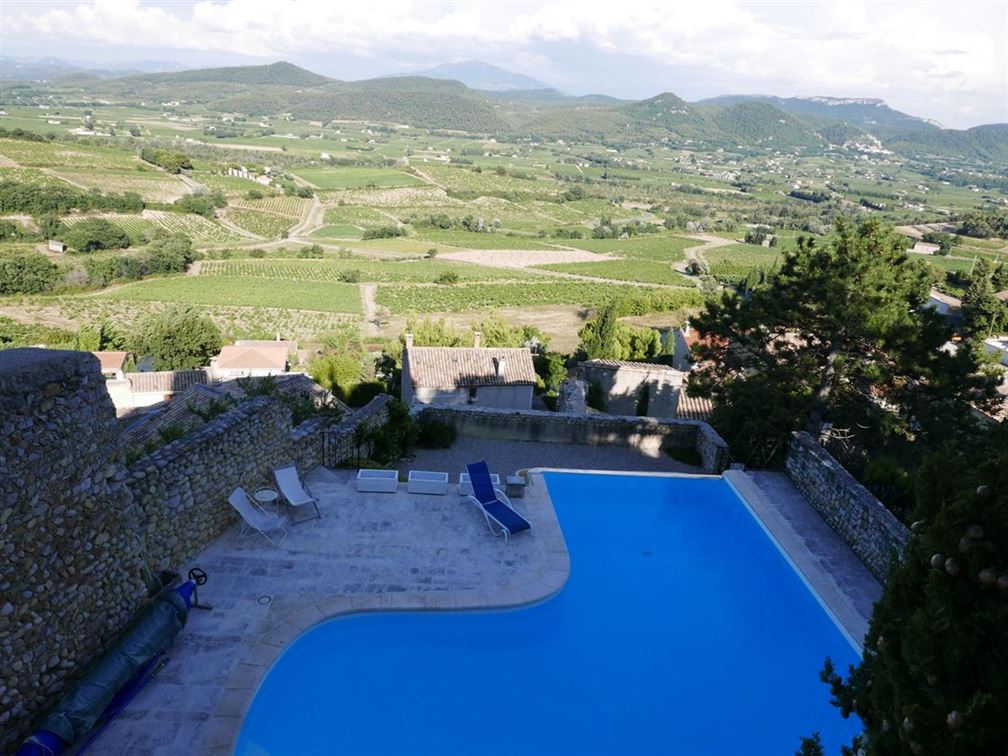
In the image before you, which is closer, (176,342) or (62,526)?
(62,526)

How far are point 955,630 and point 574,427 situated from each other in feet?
36.7

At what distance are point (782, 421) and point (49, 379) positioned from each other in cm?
1187

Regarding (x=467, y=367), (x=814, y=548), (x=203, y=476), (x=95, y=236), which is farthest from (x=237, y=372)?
(x=95, y=236)

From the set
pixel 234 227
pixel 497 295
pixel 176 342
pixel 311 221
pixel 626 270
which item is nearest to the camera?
pixel 176 342

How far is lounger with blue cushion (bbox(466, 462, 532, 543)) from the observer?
911 centimetres

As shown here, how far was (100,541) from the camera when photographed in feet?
19.5

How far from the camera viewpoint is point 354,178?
133 meters

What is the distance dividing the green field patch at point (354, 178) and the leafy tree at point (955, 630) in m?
130

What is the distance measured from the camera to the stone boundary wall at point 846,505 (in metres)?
8.72

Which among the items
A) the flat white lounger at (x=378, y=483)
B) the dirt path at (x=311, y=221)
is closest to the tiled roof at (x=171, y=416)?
the flat white lounger at (x=378, y=483)

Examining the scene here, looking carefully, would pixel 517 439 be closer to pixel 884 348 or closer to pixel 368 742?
pixel 884 348

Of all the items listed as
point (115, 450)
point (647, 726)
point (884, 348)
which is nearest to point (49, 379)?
point (115, 450)

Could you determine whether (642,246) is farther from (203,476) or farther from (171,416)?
(203,476)

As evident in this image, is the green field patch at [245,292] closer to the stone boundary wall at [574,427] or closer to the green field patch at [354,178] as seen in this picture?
the stone boundary wall at [574,427]
